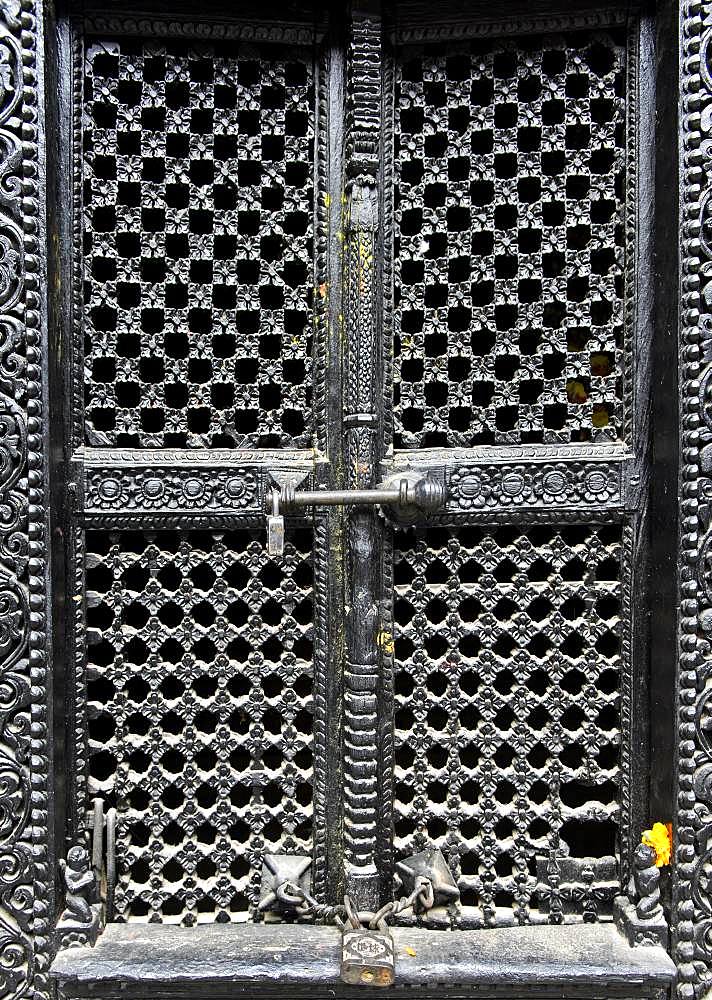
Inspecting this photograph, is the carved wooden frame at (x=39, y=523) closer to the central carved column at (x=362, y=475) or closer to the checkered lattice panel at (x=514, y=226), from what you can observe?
the checkered lattice panel at (x=514, y=226)

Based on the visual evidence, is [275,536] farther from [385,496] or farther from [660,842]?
[660,842]

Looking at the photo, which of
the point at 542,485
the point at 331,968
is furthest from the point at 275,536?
the point at 331,968

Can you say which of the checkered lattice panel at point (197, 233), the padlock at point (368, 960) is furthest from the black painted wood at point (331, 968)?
the checkered lattice panel at point (197, 233)

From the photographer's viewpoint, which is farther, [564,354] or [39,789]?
[564,354]

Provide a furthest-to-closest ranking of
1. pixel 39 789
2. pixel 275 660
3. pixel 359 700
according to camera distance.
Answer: pixel 275 660
pixel 359 700
pixel 39 789

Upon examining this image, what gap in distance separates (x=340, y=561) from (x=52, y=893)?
39.3 inches

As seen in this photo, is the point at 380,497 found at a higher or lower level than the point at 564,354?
lower

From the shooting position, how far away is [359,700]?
179 cm

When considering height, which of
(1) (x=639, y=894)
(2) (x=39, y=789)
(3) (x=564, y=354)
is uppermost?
(3) (x=564, y=354)

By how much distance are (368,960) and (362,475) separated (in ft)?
3.55

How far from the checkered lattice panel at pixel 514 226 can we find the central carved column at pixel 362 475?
96 mm

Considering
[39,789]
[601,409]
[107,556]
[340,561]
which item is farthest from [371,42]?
[39,789]

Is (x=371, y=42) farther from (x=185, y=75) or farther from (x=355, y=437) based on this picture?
(x=355, y=437)

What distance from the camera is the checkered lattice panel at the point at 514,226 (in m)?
1.84
